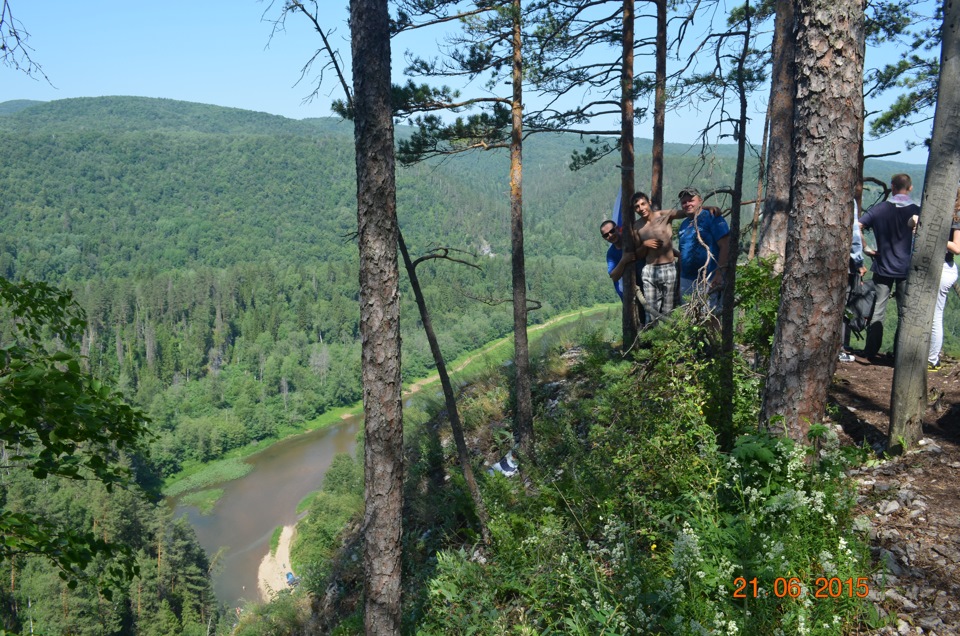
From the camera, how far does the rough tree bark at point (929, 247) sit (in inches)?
145

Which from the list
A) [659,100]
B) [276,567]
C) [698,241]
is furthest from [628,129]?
[276,567]

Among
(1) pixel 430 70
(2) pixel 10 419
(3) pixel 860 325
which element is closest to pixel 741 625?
(2) pixel 10 419

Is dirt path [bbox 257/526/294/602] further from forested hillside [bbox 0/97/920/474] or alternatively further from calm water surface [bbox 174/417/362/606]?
forested hillside [bbox 0/97/920/474]

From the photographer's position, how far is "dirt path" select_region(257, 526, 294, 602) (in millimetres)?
30156

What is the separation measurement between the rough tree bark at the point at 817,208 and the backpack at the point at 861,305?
3.28 metres

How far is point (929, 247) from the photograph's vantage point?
12.2ft

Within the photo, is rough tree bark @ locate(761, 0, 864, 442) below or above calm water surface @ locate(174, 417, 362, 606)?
above

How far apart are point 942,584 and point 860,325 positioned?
155 inches

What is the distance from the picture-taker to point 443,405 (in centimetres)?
1067

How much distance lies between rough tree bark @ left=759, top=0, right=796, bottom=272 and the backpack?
771 millimetres

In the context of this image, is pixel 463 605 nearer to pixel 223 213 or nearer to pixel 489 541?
pixel 489 541

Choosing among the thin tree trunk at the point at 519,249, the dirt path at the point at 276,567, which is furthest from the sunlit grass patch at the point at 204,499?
the thin tree trunk at the point at 519,249

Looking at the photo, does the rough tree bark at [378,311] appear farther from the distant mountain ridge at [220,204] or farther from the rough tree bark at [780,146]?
the distant mountain ridge at [220,204]

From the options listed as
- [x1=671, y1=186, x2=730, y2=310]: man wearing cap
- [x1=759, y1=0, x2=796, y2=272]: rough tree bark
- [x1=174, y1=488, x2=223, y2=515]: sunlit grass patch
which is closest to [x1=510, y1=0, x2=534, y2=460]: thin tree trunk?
[x1=671, y1=186, x2=730, y2=310]: man wearing cap
